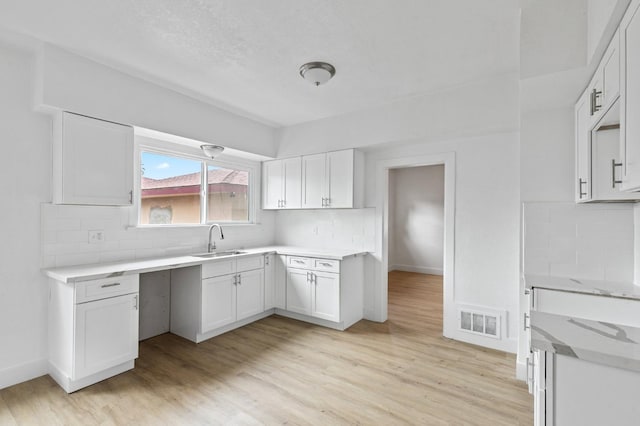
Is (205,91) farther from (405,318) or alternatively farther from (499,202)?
(405,318)

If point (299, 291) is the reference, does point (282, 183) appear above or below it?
above

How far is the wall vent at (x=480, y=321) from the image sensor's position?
325 centimetres

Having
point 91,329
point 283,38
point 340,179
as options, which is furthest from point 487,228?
Result: point 91,329

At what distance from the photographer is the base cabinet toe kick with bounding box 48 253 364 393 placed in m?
2.47

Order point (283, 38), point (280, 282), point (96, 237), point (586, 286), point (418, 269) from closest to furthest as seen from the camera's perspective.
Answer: point (586, 286) < point (283, 38) < point (96, 237) < point (280, 282) < point (418, 269)

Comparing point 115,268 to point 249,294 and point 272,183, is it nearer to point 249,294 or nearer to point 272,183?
point 249,294

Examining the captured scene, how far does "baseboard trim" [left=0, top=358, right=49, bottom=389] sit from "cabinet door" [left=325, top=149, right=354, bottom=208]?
3.21 m

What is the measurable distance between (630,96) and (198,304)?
3.62m

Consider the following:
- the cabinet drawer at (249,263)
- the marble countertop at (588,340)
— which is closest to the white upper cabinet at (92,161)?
the cabinet drawer at (249,263)

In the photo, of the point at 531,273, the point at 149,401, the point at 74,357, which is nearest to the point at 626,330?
the point at 531,273

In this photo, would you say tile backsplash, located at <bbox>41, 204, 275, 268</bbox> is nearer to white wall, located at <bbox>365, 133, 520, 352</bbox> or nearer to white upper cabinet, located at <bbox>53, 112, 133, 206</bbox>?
white upper cabinet, located at <bbox>53, 112, 133, 206</bbox>

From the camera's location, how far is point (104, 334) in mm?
2564

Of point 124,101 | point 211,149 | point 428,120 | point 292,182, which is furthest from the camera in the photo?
point 292,182

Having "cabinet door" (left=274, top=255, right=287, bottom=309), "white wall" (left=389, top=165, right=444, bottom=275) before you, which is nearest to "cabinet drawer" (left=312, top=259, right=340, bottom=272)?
"cabinet door" (left=274, top=255, right=287, bottom=309)
